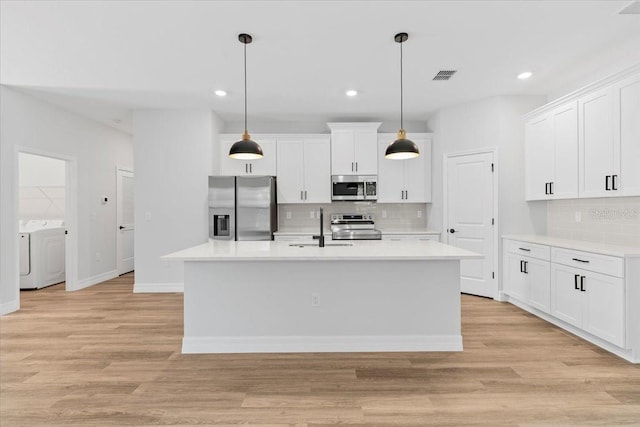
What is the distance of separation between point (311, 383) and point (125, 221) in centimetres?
586

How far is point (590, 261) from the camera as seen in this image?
125 inches

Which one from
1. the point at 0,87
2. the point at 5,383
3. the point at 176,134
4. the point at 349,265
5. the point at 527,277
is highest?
the point at 0,87

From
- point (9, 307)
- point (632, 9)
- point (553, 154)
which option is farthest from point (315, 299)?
point (9, 307)

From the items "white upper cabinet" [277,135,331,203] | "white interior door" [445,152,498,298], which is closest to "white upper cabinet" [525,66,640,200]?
"white interior door" [445,152,498,298]

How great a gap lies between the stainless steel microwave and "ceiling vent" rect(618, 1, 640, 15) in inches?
134

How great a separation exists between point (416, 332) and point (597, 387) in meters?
1.25

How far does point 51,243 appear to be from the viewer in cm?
592

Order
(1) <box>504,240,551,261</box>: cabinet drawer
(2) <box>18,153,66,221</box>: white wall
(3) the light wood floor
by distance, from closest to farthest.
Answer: (3) the light wood floor
(1) <box>504,240,551,261</box>: cabinet drawer
(2) <box>18,153,66,221</box>: white wall

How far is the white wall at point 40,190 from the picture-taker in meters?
6.48

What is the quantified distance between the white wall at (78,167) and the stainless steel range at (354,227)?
395 cm

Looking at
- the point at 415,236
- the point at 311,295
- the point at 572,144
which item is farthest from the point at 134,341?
the point at 572,144

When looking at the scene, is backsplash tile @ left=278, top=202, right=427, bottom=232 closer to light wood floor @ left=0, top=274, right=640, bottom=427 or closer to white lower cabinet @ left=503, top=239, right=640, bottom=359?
white lower cabinet @ left=503, top=239, right=640, bottom=359

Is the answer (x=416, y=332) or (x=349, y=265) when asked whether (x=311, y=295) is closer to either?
(x=349, y=265)

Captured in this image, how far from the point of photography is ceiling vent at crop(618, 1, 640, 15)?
2.68 metres
